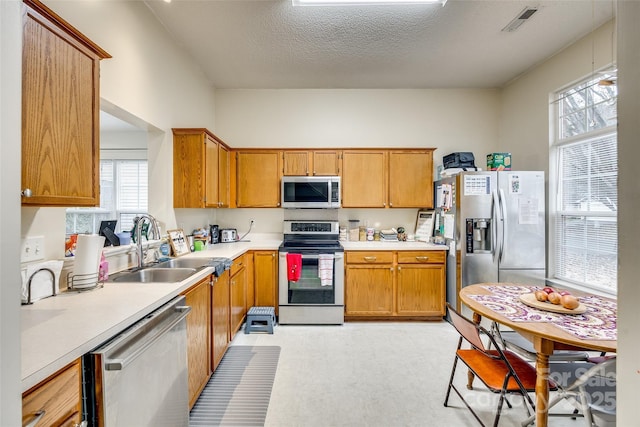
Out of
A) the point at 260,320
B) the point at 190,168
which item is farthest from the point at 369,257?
the point at 190,168

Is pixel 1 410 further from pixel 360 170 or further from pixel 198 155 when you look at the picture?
pixel 360 170

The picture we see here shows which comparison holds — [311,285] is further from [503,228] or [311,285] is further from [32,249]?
[32,249]

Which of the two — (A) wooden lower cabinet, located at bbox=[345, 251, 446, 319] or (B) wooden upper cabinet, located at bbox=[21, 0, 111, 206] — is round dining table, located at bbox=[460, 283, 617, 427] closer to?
(A) wooden lower cabinet, located at bbox=[345, 251, 446, 319]

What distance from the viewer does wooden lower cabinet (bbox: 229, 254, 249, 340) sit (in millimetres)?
2682

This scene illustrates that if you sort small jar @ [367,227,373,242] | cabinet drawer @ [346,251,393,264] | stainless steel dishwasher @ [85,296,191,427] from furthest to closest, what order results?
small jar @ [367,227,373,242] < cabinet drawer @ [346,251,393,264] < stainless steel dishwasher @ [85,296,191,427]

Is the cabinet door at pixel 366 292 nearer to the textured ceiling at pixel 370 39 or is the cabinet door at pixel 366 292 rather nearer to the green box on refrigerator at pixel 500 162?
the green box on refrigerator at pixel 500 162

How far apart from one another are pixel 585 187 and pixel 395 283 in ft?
7.01

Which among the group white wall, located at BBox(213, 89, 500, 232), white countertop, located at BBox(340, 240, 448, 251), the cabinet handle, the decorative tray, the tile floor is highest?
white wall, located at BBox(213, 89, 500, 232)

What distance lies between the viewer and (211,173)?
304 centimetres

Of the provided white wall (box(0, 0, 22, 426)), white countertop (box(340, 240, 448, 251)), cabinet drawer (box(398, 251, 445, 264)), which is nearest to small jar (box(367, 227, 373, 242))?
white countertop (box(340, 240, 448, 251))

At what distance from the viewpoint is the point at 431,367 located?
2.46 m

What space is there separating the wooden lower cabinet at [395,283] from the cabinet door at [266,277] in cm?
85

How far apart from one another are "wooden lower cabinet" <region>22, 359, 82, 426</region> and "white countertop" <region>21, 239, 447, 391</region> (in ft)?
0.11

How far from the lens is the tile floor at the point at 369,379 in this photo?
73.7 inches
